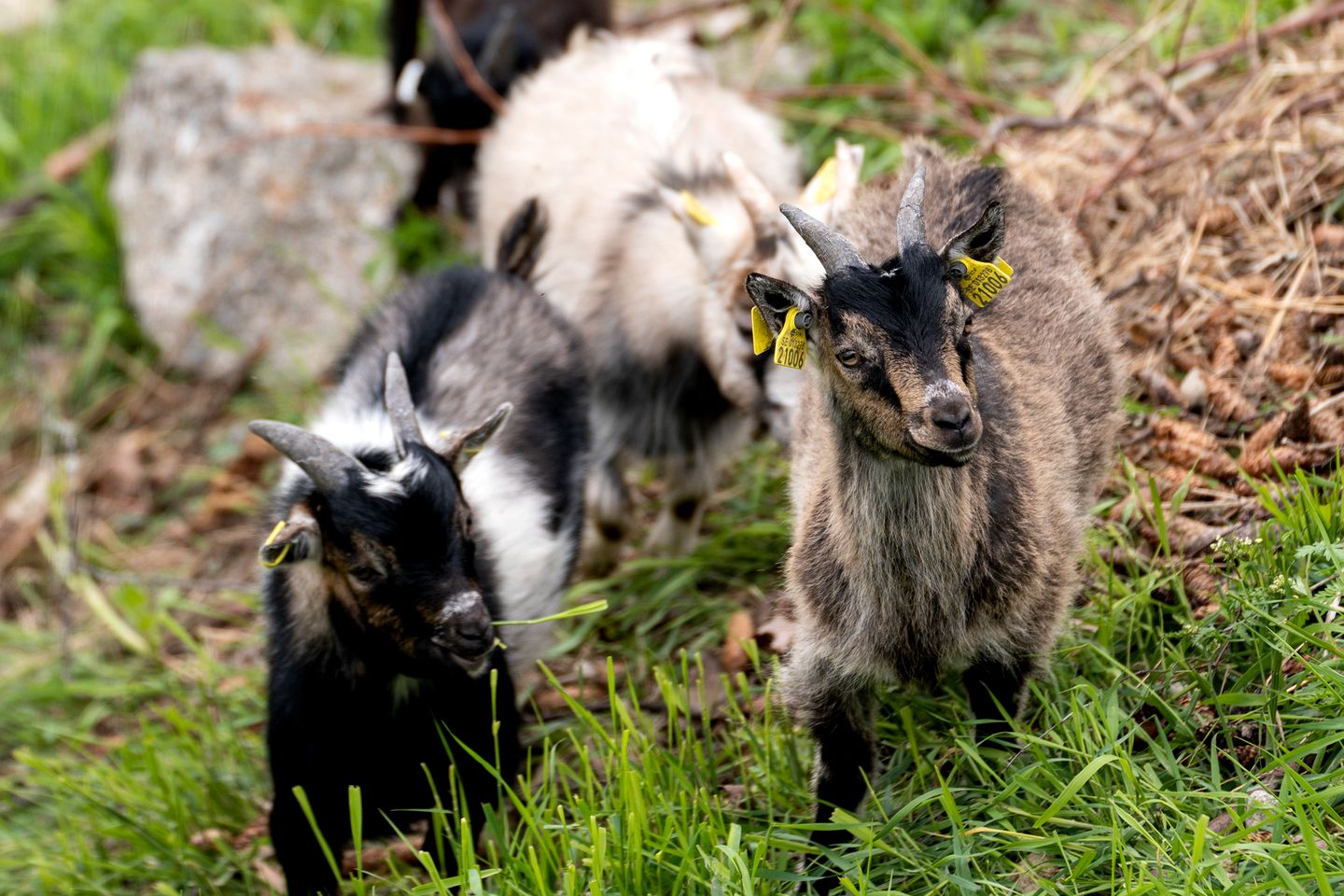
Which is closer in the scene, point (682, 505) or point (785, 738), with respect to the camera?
point (785, 738)

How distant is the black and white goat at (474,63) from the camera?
6.97 meters

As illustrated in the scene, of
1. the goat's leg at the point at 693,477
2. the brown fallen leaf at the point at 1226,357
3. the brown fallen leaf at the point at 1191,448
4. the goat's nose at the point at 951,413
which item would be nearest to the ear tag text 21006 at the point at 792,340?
the goat's nose at the point at 951,413

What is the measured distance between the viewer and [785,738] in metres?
3.53

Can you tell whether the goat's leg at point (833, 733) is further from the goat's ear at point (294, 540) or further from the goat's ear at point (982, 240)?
the goat's ear at point (294, 540)

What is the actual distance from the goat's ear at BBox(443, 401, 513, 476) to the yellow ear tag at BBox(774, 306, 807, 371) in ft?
3.39

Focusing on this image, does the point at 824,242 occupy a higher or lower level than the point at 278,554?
higher

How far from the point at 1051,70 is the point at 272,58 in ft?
15.0

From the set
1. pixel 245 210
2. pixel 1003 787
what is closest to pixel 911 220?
pixel 1003 787

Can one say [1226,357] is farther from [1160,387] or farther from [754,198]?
[754,198]

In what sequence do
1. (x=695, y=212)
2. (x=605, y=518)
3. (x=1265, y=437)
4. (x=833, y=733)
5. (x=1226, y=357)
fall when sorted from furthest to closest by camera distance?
(x=605, y=518) < (x=695, y=212) < (x=1226, y=357) < (x=1265, y=437) < (x=833, y=733)

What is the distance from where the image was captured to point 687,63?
6.18 meters

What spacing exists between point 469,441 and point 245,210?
455cm

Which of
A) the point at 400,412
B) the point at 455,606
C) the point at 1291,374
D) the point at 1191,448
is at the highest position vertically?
the point at 400,412

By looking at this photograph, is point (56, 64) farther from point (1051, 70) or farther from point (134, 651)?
point (1051, 70)
